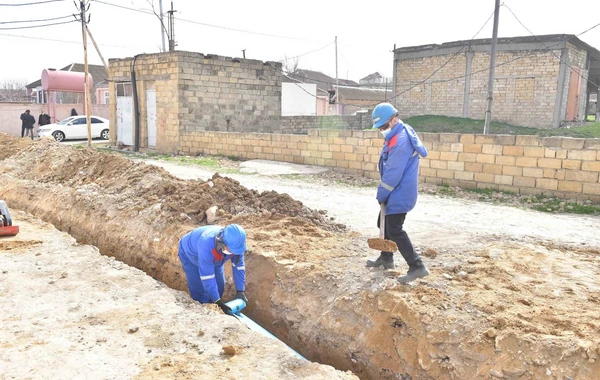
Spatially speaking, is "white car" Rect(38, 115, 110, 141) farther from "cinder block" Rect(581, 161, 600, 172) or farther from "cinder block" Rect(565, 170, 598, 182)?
"cinder block" Rect(581, 161, 600, 172)

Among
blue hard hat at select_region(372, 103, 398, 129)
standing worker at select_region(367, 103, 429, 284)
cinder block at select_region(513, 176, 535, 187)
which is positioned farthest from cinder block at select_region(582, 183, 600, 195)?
blue hard hat at select_region(372, 103, 398, 129)

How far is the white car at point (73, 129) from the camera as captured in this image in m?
21.3

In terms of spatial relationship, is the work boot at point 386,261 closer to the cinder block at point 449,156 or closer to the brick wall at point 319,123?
the cinder block at point 449,156

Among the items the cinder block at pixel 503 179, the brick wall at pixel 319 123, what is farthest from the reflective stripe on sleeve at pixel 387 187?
the brick wall at pixel 319 123

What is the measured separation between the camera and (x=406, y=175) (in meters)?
3.98

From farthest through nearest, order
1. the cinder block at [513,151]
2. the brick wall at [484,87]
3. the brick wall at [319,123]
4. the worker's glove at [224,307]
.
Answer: the brick wall at [484,87]
the brick wall at [319,123]
the cinder block at [513,151]
the worker's glove at [224,307]

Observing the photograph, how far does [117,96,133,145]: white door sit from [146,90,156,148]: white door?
110cm

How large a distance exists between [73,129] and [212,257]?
813 inches

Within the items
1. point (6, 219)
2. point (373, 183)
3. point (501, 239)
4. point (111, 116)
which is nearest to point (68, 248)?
point (6, 219)

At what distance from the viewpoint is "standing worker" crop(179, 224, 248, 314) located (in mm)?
4146

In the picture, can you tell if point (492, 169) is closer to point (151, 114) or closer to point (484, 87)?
point (151, 114)

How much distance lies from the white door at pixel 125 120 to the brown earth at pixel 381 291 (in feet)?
36.1

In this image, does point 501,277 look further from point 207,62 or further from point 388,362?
point 207,62

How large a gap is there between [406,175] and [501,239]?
228 cm
